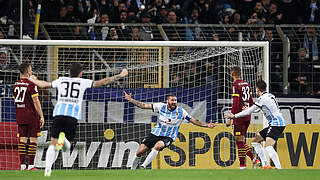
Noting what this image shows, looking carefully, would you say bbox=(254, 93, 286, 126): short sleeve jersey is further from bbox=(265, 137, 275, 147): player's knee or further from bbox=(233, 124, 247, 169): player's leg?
bbox=(233, 124, 247, 169): player's leg

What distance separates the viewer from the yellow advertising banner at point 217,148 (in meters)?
14.8

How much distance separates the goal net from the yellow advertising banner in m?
0.02

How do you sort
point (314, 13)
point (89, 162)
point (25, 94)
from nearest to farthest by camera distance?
point (25, 94) < point (89, 162) < point (314, 13)

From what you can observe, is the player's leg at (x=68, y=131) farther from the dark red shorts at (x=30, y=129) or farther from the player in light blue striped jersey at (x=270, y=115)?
the player in light blue striped jersey at (x=270, y=115)

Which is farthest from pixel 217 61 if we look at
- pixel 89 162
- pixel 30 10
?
pixel 30 10

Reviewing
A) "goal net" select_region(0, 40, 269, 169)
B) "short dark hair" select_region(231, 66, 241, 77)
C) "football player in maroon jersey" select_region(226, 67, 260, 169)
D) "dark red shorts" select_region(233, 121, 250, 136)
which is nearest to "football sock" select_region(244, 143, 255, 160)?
"football player in maroon jersey" select_region(226, 67, 260, 169)

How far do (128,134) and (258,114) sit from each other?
2.90 m

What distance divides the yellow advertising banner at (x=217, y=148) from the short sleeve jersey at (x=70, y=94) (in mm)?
4924

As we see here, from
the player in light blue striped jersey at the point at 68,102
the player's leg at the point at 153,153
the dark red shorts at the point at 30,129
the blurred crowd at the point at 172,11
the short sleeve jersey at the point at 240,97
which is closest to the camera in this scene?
the player in light blue striped jersey at the point at 68,102

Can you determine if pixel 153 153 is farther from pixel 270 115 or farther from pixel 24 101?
pixel 24 101

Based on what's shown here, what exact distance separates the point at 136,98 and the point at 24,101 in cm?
273

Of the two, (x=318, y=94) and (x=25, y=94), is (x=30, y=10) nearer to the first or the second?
(x=25, y=94)

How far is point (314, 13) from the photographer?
1786 cm

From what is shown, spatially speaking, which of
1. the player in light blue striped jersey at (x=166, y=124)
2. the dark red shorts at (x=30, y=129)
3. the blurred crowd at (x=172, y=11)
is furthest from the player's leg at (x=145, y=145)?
the blurred crowd at (x=172, y=11)
